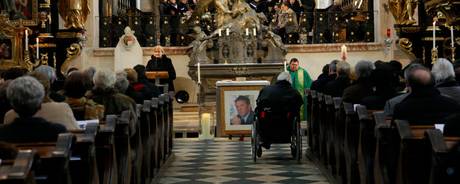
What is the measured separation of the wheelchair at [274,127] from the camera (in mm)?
12555

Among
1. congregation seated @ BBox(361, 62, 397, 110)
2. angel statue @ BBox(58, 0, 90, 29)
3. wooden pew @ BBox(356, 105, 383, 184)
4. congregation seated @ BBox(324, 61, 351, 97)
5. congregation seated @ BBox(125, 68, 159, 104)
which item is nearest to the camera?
wooden pew @ BBox(356, 105, 383, 184)

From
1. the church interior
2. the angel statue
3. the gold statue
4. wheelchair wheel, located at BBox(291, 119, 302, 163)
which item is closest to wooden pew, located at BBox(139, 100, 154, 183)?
the church interior

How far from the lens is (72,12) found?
22.1m

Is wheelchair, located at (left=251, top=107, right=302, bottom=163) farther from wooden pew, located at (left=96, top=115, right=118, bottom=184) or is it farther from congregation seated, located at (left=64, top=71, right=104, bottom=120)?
wooden pew, located at (left=96, top=115, right=118, bottom=184)

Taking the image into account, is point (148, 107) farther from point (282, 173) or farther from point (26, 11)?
point (26, 11)

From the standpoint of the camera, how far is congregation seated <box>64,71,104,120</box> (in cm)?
831

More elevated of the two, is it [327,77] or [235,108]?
[327,77]

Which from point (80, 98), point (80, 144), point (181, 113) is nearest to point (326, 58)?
point (181, 113)

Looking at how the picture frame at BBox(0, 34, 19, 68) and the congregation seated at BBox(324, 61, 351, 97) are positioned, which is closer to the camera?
the congregation seated at BBox(324, 61, 351, 97)

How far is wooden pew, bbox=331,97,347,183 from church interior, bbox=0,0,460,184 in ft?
0.11

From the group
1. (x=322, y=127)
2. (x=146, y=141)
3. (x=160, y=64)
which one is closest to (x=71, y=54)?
(x=160, y=64)

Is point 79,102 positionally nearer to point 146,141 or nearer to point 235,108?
point 146,141

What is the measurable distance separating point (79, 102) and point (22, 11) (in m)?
12.2

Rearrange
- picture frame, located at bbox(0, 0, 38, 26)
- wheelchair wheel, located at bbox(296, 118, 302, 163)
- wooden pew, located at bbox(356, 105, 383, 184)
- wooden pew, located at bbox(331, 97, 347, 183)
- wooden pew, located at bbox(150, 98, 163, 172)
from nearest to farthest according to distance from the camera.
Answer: wooden pew, located at bbox(356, 105, 383, 184) < wooden pew, located at bbox(331, 97, 347, 183) < wooden pew, located at bbox(150, 98, 163, 172) < wheelchair wheel, located at bbox(296, 118, 302, 163) < picture frame, located at bbox(0, 0, 38, 26)
